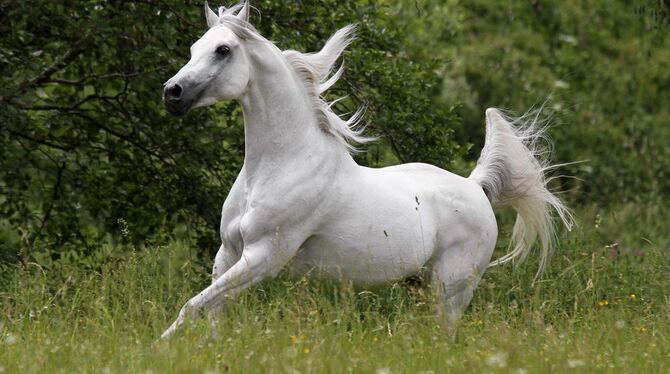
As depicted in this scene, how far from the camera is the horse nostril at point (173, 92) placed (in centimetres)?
581

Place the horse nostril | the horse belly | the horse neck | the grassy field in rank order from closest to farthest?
the grassy field → the horse nostril → the horse neck → the horse belly

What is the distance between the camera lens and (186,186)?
914 cm

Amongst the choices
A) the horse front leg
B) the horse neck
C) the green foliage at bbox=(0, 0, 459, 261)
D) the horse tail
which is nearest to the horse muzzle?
the horse neck

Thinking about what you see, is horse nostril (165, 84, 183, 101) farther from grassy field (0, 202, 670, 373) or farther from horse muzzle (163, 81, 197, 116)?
grassy field (0, 202, 670, 373)

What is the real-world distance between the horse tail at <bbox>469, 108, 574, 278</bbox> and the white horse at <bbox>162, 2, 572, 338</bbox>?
44cm

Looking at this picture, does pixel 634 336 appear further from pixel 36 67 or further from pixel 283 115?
pixel 36 67

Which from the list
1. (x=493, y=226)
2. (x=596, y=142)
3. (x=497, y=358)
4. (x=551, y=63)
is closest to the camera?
(x=497, y=358)

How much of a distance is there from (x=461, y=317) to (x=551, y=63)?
11.6m

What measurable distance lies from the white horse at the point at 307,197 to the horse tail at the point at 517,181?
1.43ft

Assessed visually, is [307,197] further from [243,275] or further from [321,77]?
[321,77]

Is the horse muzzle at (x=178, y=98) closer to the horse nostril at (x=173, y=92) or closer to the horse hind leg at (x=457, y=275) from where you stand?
the horse nostril at (x=173, y=92)

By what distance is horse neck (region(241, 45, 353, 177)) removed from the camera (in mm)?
6203

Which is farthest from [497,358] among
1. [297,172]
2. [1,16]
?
[1,16]

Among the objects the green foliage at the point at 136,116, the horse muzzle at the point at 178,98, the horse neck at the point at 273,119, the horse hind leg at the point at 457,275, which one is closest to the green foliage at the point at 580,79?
the green foliage at the point at 136,116
